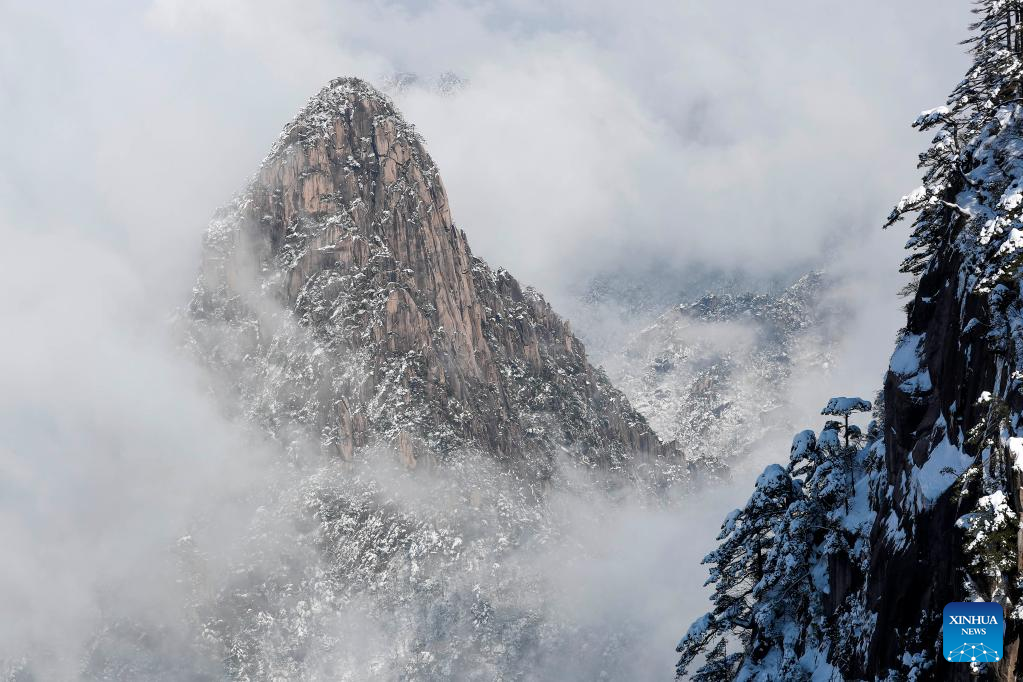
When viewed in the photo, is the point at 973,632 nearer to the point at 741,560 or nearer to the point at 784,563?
the point at 784,563

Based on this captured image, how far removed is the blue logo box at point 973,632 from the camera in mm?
32719

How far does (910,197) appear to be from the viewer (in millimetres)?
40531

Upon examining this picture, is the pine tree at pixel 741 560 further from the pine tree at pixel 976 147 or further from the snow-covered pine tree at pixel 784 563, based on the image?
the pine tree at pixel 976 147

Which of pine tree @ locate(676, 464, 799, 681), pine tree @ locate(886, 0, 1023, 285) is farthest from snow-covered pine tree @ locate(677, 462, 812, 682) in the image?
pine tree @ locate(886, 0, 1023, 285)

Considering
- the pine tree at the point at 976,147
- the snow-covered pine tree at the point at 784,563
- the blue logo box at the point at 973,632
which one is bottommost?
the blue logo box at the point at 973,632

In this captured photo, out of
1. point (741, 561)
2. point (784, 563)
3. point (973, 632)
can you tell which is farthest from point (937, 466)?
point (741, 561)

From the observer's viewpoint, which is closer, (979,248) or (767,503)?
(979,248)

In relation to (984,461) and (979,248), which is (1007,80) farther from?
(984,461)

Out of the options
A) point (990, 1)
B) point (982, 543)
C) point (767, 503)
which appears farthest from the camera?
point (767, 503)

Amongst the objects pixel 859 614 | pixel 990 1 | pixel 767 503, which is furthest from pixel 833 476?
pixel 990 1

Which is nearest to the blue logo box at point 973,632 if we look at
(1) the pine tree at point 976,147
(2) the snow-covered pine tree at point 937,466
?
(2) the snow-covered pine tree at point 937,466

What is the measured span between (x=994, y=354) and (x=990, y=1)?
1882 centimetres

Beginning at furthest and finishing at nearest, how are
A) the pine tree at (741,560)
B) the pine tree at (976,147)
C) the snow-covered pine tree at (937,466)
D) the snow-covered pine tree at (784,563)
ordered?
the pine tree at (741,560), the snow-covered pine tree at (784,563), the pine tree at (976,147), the snow-covered pine tree at (937,466)

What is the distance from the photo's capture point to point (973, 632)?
33.4 m
